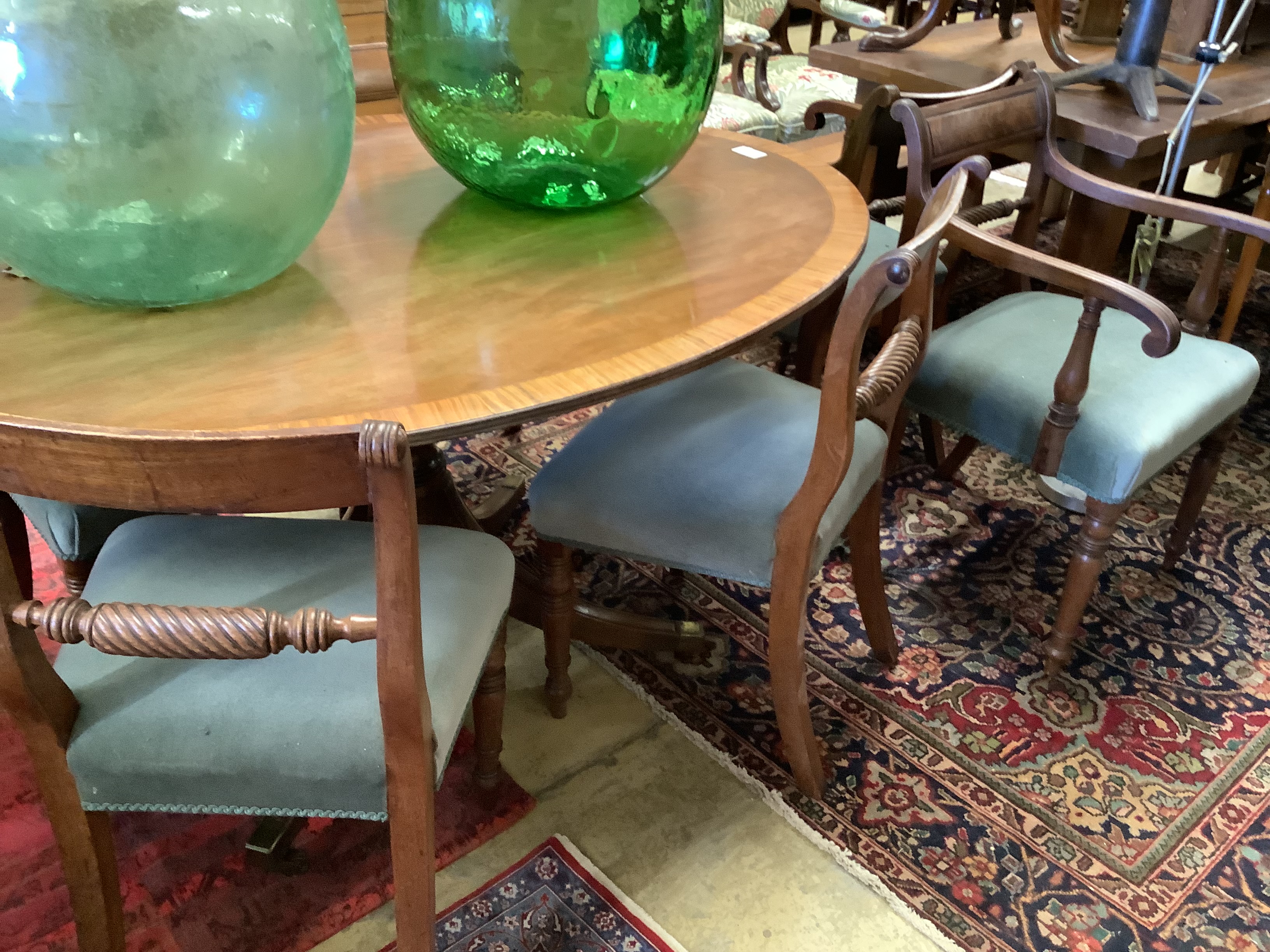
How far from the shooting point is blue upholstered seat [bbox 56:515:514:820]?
0.84 metres

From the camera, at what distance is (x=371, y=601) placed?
958 millimetres

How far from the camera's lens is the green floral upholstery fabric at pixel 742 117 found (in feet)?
8.79

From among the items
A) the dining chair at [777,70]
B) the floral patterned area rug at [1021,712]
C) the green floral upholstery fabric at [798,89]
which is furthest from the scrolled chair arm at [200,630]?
the green floral upholstery fabric at [798,89]

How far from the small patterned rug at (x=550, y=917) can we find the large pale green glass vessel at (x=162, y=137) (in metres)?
0.82

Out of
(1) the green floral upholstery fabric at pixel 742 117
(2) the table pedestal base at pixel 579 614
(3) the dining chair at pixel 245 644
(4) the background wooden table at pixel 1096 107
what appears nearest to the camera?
(3) the dining chair at pixel 245 644

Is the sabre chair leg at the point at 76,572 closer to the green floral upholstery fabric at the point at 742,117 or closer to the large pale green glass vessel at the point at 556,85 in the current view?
the large pale green glass vessel at the point at 556,85

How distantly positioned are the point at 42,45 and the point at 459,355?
15.2 inches

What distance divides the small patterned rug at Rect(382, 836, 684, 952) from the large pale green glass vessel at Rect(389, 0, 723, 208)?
0.88 meters

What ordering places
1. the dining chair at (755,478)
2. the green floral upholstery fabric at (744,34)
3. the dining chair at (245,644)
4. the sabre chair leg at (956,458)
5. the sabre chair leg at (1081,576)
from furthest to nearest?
the green floral upholstery fabric at (744,34), the sabre chair leg at (956,458), the sabre chair leg at (1081,576), the dining chair at (755,478), the dining chair at (245,644)

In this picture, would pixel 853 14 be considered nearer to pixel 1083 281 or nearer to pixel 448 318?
pixel 1083 281

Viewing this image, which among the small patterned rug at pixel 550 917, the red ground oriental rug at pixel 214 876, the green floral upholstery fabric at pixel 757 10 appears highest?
the green floral upholstery fabric at pixel 757 10

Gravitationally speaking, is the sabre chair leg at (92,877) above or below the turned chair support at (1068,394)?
below

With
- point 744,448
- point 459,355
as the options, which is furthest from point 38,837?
point 744,448

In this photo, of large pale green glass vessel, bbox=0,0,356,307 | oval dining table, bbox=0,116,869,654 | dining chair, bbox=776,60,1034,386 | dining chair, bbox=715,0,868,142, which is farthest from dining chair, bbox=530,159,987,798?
dining chair, bbox=715,0,868,142
